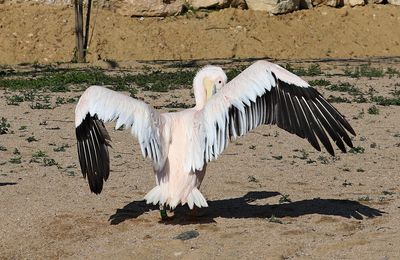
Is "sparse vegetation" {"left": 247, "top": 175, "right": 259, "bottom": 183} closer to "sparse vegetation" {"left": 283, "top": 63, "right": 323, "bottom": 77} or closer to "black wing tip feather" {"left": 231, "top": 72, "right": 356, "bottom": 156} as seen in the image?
"black wing tip feather" {"left": 231, "top": 72, "right": 356, "bottom": 156}

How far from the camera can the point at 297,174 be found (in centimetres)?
1012

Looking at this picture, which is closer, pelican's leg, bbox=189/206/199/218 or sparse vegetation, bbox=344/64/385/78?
pelican's leg, bbox=189/206/199/218

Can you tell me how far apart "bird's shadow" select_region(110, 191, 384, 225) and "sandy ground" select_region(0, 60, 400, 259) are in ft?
0.04

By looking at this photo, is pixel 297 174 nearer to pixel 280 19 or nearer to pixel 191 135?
pixel 191 135

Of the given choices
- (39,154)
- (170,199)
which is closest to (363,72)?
(39,154)

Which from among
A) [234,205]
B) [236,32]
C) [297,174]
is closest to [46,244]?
[234,205]

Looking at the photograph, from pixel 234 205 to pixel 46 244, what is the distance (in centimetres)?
190

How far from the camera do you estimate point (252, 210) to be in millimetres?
8391

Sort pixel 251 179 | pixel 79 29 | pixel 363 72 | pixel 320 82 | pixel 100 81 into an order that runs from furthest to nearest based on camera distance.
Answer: pixel 79 29 → pixel 363 72 → pixel 100 81 → pixel 320 82 → pixel 251 179

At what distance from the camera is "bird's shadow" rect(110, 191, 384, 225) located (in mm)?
8008

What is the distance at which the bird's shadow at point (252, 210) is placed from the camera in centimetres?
801

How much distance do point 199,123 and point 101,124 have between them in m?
0.82

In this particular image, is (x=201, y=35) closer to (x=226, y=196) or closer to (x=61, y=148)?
(x=61, y=148)

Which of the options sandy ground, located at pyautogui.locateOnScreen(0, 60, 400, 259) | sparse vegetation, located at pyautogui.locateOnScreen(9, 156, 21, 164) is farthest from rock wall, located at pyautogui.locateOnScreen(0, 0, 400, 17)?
sparse vegetation, located at pyautogui.locateOnScreen(9, 156, 21, 164)
